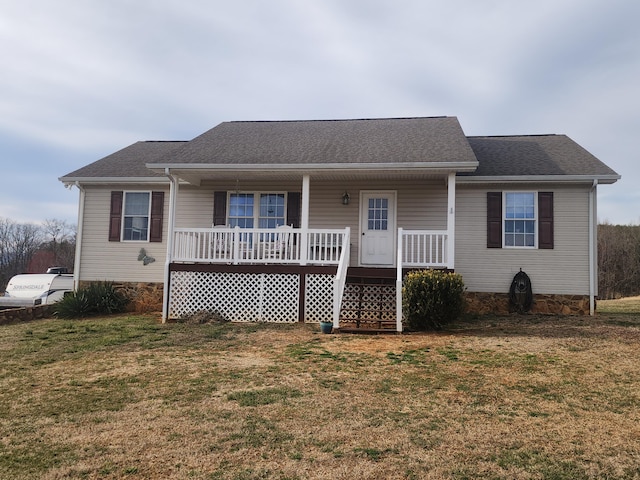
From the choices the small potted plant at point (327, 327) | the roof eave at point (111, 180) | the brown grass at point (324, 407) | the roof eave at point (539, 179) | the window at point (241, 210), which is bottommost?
the brown grass at point (324, 407)

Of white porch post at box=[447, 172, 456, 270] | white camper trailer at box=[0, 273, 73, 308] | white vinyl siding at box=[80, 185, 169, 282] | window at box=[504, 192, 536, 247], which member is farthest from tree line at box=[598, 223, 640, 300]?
white camper trailer at box=[0, 273, 73, 308]

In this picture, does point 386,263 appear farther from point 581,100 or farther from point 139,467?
point 139,467

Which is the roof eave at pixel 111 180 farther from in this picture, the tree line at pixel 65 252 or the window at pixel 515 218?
the tree line at pixel 65 252

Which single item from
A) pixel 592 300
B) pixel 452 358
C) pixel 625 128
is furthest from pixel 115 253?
pixel 625 128

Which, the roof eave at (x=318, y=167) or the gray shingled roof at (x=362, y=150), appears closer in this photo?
the roof eave at (x=318, y=167)

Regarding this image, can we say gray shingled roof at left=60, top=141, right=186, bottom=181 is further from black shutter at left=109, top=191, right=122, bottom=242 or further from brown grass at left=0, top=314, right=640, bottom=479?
brown grass at left=0, top=314, right=640, bottom=479

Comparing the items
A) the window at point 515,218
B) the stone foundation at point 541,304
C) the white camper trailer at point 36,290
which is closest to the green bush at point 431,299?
the stone foundation at point 541,304

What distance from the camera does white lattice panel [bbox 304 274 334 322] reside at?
1046 cm

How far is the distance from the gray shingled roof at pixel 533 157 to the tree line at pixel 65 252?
14396mm

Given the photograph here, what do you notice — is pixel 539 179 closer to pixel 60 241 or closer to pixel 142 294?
pixel 142 294

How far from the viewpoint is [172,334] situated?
9031 millimetres

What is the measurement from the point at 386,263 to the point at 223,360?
621cm

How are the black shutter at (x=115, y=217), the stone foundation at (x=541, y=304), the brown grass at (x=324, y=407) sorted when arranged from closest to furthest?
the brown grass at (x=324, y=407)
the stone foundation at (x=541, y=304)
the black shutter at (x=115, y=217)

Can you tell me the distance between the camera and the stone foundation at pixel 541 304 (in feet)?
37.4
